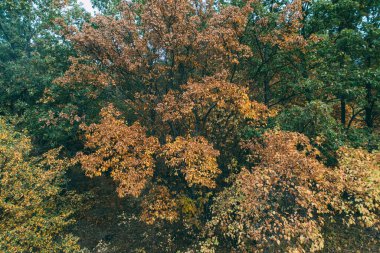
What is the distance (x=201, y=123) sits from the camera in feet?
60.9

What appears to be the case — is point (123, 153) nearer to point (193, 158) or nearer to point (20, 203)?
point (193, 158)

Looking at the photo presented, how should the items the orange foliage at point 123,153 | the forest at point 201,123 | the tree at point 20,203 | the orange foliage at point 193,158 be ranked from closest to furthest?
1. the forest at point 201,123
2. the tree at point 20,203
3. the orange foliage at point 193,158
4. the orange foliage at point 123,153

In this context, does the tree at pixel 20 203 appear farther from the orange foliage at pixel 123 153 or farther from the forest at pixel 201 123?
the orange foliage at pixel 123 153

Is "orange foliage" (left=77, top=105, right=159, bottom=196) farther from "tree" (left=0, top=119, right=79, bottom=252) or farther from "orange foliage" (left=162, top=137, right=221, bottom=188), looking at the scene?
"tree" (left=0, top=119, right=79, bottom=252)

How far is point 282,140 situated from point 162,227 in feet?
42.7

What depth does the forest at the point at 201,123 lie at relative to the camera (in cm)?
1211

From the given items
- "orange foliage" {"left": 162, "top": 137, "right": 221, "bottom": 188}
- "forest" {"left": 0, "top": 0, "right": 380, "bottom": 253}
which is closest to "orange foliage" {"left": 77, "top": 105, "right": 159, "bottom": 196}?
"forest" {"left": 0, "top": 0, "right": 380, "bottom": 253}

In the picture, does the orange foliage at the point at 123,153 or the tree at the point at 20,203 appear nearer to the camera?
the tree at the point at 20,203

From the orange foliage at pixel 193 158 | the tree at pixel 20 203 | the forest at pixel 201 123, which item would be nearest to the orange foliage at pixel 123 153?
the forest at pixel 201 123

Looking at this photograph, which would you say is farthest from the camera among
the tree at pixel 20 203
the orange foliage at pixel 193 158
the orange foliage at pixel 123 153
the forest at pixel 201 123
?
the orange foliage at pixel 123 153

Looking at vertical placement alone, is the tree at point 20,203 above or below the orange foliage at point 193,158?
below

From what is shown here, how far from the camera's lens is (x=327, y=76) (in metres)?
15.8

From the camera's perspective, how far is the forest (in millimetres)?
12109

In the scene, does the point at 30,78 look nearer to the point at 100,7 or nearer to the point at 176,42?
the point at 100,7
